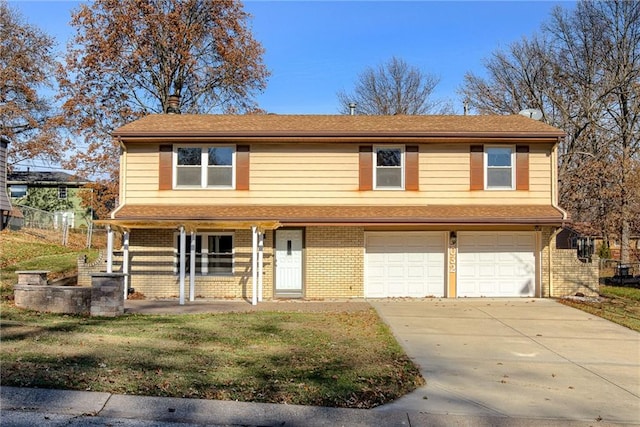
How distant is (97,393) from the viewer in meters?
5.53

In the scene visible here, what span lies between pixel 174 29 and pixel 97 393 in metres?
25.7

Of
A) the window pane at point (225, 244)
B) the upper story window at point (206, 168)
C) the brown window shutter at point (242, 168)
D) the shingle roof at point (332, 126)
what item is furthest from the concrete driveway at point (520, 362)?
the upper story window at point (206, 168)

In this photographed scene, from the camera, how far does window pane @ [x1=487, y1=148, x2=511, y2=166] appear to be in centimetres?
1630

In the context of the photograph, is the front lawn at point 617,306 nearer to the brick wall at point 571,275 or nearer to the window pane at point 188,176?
the brick wall at point 571,275

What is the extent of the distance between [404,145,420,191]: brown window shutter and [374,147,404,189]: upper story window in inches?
4.9

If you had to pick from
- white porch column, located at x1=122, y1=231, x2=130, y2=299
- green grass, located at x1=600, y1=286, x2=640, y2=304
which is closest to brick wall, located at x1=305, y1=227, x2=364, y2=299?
white porch column, located at x1=122, y1=231, x2=130, y2=299

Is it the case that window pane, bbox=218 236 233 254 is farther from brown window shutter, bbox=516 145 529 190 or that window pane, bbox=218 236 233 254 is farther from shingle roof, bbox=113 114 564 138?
brown window shutter, bbox=516 145 529 190

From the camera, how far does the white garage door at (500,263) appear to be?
53.2ft

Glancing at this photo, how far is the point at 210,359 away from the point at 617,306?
12.4m

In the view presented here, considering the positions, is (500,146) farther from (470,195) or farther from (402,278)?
(402,278)

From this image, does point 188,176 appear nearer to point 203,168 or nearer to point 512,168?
point 203,168

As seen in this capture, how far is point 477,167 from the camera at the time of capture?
1616 centimetres

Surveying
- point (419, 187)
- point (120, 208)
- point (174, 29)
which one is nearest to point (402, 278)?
point (419, 187)

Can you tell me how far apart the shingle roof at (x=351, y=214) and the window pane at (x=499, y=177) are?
722 mm
